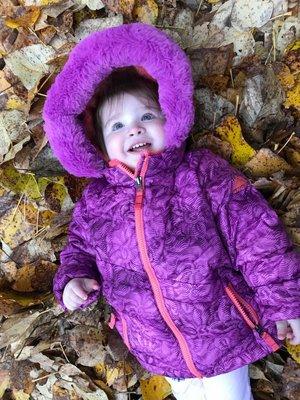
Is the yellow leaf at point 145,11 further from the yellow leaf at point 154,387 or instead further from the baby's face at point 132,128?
the yellow leaf at point 154,387

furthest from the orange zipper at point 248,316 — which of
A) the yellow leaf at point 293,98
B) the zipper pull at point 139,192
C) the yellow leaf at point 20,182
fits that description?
the yellow leaf at point 20,182

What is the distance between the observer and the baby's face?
142cm

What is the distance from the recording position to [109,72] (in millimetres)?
1445

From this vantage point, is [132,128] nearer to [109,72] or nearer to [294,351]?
[109,72]

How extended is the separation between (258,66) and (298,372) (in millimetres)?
819

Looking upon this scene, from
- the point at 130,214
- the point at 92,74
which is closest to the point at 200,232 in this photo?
the point at 130,214

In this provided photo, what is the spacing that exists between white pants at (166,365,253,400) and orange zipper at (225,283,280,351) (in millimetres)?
153

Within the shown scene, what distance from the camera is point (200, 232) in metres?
1.39

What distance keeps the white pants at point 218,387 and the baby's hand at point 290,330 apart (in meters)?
0.20

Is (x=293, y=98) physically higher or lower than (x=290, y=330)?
higher

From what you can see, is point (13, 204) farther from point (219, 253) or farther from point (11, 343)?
point (219, 253)

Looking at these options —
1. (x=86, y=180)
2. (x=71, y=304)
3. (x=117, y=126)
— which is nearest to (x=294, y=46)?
(x=117, y=126)

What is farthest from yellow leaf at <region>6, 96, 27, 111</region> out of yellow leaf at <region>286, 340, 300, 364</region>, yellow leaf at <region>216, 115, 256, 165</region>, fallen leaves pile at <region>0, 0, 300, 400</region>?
yellow leaf at <region>286, 340, 300, 364</region>

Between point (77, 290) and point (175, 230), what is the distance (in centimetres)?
29
